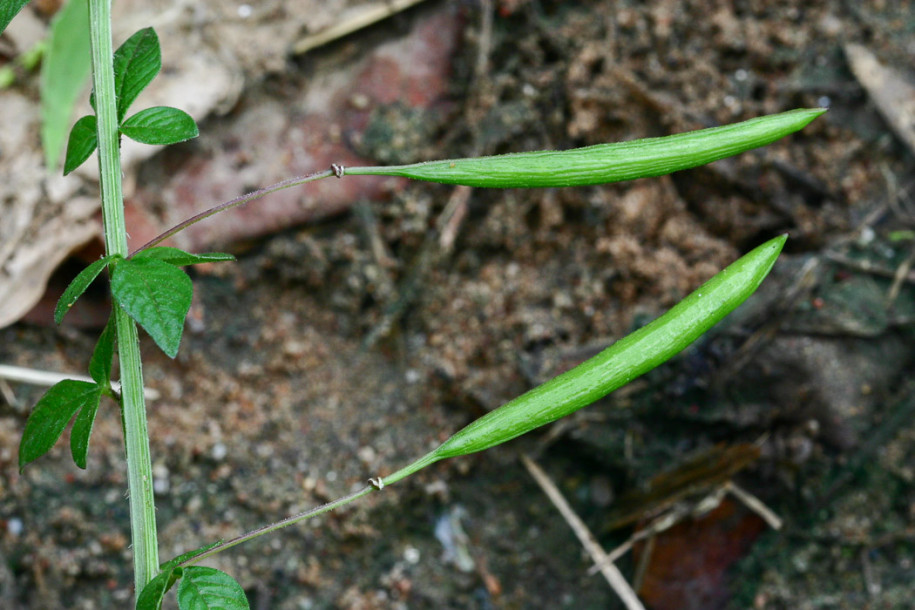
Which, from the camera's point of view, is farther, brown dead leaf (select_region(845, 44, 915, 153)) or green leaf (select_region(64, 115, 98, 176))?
brown dead leaf (select_region(845, 44, 915, 153))

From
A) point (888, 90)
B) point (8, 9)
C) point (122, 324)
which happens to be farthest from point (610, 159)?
point (888, 90)

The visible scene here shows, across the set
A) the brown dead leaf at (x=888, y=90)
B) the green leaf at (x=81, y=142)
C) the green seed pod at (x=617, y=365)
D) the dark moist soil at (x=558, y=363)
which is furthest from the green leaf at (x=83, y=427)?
the brown dead leaf at (x=888, y=90)

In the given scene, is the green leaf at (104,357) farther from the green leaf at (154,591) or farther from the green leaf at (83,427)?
the green leaf at (154,591)

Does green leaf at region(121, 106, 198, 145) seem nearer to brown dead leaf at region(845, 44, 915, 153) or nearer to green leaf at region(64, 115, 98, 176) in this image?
green leaf at region(64, 115, 98, 176)

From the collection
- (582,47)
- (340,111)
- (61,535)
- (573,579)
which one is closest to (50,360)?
(61,535)

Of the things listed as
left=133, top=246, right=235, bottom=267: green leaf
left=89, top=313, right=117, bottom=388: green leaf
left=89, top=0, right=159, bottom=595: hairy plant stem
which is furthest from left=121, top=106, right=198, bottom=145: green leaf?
left=89, top=313, right=117, bottom=388: green leaf

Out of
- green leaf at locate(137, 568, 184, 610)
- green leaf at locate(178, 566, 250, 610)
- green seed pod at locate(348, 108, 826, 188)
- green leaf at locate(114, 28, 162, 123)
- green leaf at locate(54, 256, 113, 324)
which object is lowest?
green leaf at locate(178, 566, 250, 610)

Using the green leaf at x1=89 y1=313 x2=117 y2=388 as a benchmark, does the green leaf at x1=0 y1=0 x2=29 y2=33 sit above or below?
above

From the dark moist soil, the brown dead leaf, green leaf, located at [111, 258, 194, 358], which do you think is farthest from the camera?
the brown dead leaf
